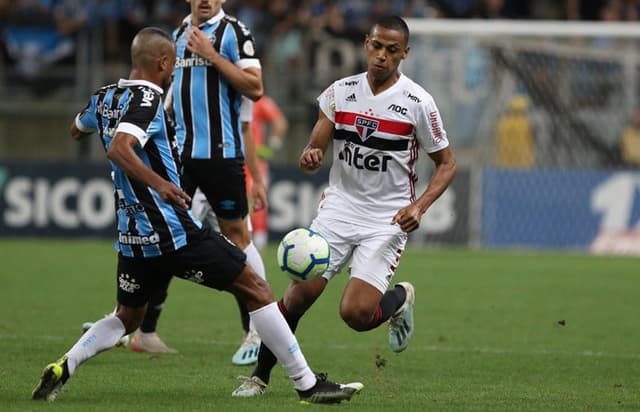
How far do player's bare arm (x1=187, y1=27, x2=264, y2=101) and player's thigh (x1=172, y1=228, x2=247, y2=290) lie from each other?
91.0 inches

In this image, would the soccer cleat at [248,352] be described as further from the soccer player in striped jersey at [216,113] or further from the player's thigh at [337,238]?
the player's thigh at [337,238]

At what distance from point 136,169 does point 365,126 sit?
1692mm

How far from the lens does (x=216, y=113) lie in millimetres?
9273

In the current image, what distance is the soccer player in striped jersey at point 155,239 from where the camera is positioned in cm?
685

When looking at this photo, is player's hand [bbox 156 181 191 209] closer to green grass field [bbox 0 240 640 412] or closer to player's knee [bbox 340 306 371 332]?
green grass field [bbox 0 240 640 412]

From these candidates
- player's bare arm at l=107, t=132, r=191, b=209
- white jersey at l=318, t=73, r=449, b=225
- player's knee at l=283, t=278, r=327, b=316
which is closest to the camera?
player's bare arm at l=107, t=132, r=191, b=209

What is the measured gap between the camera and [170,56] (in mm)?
7078

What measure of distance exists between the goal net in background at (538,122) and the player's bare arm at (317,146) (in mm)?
11667

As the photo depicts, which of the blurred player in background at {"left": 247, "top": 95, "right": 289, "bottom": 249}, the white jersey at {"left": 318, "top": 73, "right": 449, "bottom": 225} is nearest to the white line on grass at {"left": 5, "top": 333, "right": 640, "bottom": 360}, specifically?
the white jersey at {"left": 318, "top": 73, "right": 449, "bottom": 225}

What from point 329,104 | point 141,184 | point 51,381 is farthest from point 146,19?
point 51,381

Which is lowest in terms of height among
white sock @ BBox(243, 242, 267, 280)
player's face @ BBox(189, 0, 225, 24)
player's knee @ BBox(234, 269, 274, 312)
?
white sock @ BBox(243, 242, 267, 280)

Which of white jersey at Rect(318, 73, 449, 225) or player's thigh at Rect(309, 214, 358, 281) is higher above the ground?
white jersey at Rect(318, 73, 449, 225)

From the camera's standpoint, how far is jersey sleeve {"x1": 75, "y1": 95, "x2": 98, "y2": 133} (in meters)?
7.16

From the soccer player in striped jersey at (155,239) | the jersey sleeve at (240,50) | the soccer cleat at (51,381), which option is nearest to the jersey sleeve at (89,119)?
the soccer player in striped jersey at (155,239)
